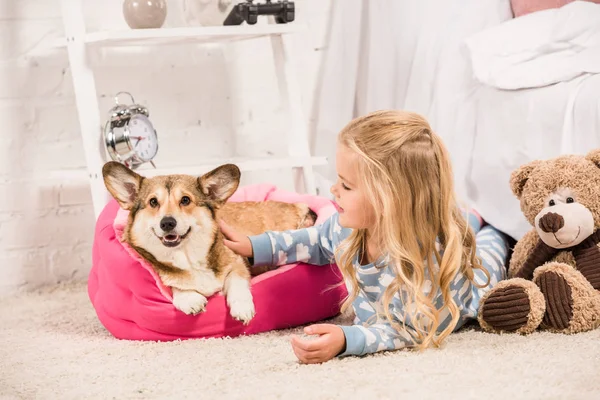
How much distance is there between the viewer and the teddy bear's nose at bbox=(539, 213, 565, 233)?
1.58 metres

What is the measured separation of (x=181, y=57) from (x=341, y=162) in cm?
117

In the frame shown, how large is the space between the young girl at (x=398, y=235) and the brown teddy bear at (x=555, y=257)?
108 millimetres

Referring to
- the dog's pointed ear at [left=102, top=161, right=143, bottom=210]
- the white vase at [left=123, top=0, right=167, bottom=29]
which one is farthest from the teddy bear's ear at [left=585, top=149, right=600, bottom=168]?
the white vase at [left=123, top=0, right=167, bottom=29]

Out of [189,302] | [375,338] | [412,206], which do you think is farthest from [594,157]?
[189,302]

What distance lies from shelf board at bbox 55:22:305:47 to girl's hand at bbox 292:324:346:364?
3.34 feet

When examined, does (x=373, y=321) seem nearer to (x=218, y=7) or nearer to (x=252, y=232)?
(x=252, y=232)

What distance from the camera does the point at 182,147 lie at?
247 cm

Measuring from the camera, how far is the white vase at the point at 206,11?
7.16ft

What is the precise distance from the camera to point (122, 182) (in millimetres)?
1587

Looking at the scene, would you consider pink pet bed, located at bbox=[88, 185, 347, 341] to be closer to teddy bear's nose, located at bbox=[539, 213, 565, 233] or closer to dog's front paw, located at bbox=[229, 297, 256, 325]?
dog's front paw, located at bbox=[229, 297, 256, 325]

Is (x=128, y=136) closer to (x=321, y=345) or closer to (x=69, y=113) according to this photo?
(x=69, y=113)

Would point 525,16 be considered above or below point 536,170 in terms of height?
above

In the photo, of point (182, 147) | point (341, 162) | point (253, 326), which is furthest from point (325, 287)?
point (182, 147)

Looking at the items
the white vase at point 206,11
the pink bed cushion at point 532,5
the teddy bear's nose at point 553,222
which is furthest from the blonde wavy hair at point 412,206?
the pink bed cushion at point 532,5
